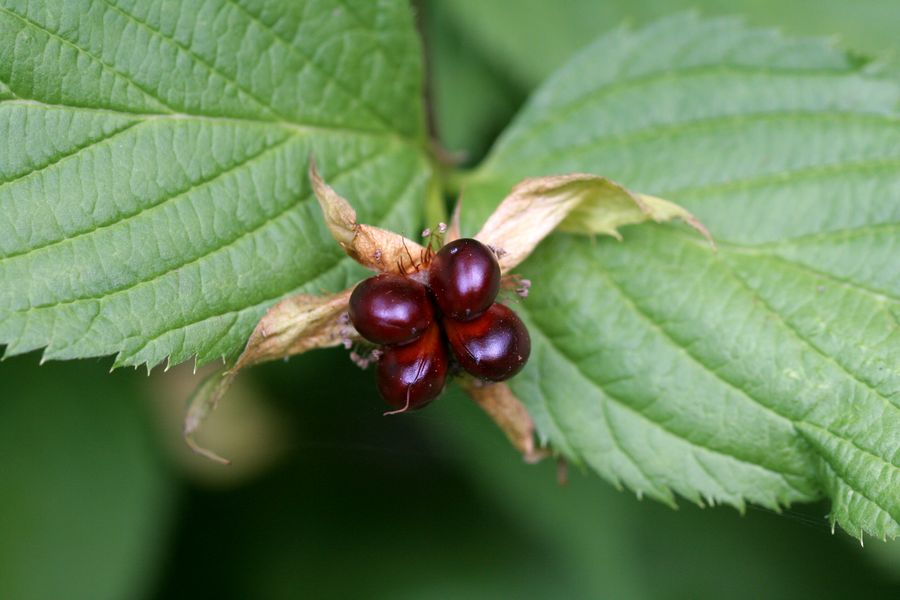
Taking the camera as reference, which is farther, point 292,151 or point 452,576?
point 452,576

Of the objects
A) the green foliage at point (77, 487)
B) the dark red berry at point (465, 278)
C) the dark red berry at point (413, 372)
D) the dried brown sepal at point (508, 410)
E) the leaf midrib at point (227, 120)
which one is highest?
the dark red berry at point (465, 278)

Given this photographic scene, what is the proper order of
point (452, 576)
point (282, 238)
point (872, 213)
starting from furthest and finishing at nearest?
1. point (452, 576)
2. point (872, 213)
3. point (282, 238)

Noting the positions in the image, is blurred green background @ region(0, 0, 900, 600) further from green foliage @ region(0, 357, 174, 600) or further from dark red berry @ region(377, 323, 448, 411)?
dark red berry @ region(377, 323, 448, 411)

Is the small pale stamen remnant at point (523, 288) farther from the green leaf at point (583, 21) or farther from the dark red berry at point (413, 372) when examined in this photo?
the green leaf at point (583, 21)

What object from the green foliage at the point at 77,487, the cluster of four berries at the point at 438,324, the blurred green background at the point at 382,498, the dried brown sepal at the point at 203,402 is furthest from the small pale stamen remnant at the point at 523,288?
the green foliage at the point at 77,487

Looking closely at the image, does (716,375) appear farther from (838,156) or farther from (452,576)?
(452,576)

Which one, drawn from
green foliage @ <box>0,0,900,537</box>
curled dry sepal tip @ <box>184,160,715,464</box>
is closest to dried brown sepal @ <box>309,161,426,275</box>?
curled dry sepal tip @ <box>184,160,715,464</box>

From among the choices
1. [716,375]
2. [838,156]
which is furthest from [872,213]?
[716,375]
